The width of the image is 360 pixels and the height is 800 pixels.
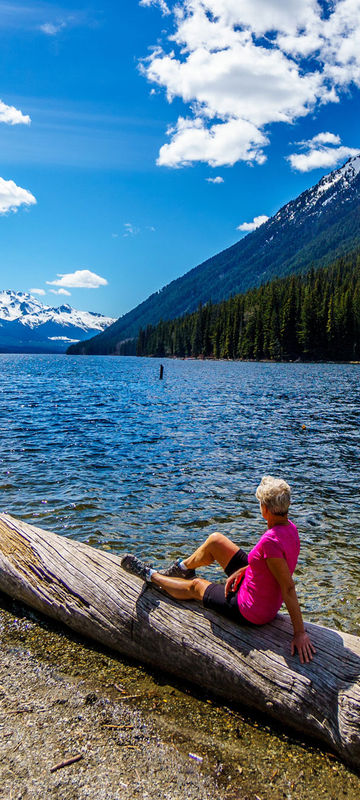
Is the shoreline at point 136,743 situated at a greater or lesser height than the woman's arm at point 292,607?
lesser

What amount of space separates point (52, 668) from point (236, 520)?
6.78 meters

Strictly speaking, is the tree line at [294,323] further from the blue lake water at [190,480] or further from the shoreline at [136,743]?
the shoreline at [136,743]

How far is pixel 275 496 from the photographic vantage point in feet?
16.5

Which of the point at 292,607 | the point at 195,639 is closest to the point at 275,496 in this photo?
the point at 292,607

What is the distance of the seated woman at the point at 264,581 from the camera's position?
501cm

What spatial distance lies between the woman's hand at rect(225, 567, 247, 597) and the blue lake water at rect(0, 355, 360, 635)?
2.56m

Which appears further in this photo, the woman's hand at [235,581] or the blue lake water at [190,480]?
the blue lake water at [190,480]

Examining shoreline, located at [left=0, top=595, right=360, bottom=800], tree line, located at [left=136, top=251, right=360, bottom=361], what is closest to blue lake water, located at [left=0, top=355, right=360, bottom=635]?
shoreline, located at [left=0, top=595, right=360, bottom=800]

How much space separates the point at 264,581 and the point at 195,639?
1134mm

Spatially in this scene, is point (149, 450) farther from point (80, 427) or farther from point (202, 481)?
point (80, 427)

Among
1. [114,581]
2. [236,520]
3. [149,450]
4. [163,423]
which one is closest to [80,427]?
[163,423]

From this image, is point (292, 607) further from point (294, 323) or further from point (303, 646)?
point (294, 323)

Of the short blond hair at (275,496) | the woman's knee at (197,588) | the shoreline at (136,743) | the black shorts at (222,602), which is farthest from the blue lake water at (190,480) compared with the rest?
the short blond hair at (275,496)

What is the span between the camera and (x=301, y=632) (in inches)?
196
